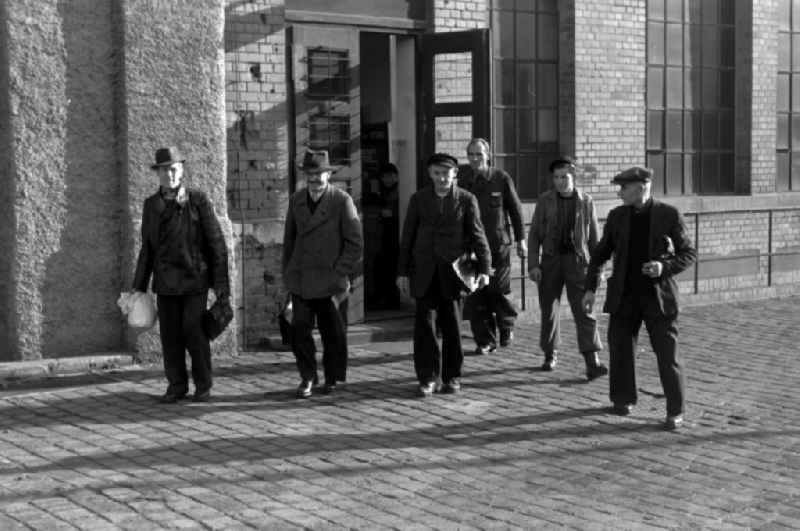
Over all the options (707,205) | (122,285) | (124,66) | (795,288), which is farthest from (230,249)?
(795,288)

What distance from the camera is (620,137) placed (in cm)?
1512

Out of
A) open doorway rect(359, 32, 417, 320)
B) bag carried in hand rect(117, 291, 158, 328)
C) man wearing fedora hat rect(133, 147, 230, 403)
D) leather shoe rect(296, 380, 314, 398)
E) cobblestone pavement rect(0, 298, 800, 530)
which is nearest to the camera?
cobblestone pavement rect(0, 298, 800, 530)

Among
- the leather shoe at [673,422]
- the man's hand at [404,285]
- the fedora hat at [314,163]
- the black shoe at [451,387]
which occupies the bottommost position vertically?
the leather shoe at [673,422]

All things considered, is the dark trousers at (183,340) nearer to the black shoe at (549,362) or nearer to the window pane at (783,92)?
the black shoe at (549,362)

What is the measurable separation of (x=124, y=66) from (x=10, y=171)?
1.32m

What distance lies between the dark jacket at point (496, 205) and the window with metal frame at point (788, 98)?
273 inches

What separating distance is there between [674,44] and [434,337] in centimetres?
773

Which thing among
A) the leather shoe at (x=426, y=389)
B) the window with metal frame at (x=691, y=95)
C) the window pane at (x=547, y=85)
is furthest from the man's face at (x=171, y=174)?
the window with metal frame at (x=691, y=95)

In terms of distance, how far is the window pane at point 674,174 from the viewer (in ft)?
52.4

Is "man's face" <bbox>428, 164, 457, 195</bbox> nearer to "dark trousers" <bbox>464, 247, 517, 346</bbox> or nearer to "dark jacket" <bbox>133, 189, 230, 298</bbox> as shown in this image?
"dark jacket" <bbox>133, 189, 230, 298</bbox>

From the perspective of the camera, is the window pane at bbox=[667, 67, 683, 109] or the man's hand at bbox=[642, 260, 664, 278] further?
the window pane at bbox=[667, 67, 683, 109]

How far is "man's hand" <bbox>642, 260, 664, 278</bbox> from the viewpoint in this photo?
8.62 metres

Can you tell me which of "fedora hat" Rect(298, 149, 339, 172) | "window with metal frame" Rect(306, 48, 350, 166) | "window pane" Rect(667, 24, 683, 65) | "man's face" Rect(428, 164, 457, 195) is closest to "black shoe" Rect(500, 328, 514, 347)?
"window with metal frame" Rect(306, 48, 350, 166)

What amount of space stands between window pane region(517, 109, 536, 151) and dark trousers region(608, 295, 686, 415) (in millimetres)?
5747
